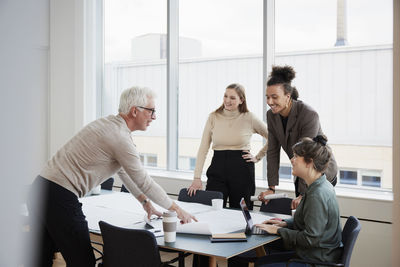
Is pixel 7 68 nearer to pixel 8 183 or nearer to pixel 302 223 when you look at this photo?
pixel 8 183

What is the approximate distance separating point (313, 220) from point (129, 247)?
83 centimetres

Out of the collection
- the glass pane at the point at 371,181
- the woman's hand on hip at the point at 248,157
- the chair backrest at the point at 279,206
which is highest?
the woman's hand on hip at the point at 248,157

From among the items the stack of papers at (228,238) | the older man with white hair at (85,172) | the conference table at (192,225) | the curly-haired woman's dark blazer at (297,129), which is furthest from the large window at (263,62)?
the older man with white hair at (85,172)

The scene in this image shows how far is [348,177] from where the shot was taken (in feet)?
11.9

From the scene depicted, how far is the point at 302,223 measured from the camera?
6.64 feet

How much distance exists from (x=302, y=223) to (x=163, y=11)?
11.6 ft

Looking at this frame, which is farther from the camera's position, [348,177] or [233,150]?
[348,177]

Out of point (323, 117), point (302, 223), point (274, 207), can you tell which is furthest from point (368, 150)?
point (302, 223)

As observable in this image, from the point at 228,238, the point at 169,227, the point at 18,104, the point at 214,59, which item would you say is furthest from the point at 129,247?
the point at 214,59

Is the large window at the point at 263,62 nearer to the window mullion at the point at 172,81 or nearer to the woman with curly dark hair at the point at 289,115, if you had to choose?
the window mullion at the point at 172,81

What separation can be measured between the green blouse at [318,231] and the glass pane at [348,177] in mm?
1759

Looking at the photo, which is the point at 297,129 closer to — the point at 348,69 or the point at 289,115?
the point at 289,115

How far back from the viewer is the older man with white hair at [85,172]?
179 cm

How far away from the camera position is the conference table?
1.75m
